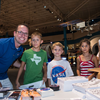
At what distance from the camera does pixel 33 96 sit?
2.82 feet

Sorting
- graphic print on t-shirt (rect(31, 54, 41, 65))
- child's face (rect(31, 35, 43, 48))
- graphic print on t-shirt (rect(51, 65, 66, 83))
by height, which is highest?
child's face (rect(31, 35, 43, 48))

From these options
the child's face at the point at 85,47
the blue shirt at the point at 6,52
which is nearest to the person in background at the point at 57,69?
the child's face at the point at 85,47

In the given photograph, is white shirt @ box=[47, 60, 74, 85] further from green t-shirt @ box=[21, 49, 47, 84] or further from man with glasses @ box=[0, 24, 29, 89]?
man with glasses @ box=[0, 24, 29, 89]

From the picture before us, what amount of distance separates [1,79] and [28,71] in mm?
444

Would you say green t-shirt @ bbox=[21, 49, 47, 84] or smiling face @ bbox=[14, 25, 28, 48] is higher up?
smiling face @ bbox=[14, 25, 28, 48]

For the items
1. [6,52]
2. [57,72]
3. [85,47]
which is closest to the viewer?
[6,52]

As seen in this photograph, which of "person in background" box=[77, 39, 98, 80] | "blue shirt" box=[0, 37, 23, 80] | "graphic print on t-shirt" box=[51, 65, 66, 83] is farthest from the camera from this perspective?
"person in background" box=[77, 39, 98, 80]

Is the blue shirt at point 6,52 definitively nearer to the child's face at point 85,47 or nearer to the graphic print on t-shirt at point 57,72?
the graphic print on t-shirt at point 57,72

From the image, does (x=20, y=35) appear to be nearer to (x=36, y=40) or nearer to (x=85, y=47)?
(x=36, y=40)

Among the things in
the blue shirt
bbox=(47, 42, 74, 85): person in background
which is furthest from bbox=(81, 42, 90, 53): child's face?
the blue shirt

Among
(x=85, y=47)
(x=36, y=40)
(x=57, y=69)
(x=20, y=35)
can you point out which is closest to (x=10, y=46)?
(x=20, y=35)

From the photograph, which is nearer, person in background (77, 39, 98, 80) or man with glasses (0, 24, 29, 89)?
man with glasses (0, 24, 29, 89)

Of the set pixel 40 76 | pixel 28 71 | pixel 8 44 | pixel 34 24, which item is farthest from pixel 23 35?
pixel 34 24

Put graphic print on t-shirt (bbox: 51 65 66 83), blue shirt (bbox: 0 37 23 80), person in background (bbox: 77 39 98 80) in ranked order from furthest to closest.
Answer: person in background (bbox: 77 39 98 80)
graphic print on t-shirt (bbox: 51 65 66 83)
blue shirt (bbox: 0 37 23 80)
